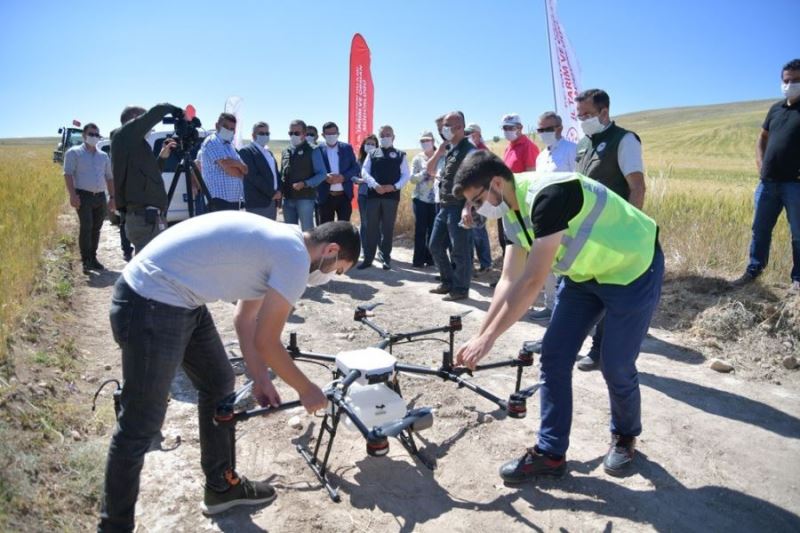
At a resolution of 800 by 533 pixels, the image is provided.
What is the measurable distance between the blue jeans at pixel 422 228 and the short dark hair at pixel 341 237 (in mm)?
5812

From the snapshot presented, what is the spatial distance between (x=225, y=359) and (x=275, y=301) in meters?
0.73

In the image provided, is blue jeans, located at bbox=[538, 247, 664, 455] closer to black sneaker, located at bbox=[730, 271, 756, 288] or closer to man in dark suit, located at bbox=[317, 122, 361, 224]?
black sneaker, located at bbox=[730, 271, 756, 288]

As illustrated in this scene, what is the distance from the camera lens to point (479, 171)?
2641 mm

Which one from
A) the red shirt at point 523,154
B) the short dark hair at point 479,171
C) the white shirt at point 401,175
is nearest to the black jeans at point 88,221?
the white shirt at point 401,175

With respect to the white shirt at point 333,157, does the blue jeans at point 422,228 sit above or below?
below

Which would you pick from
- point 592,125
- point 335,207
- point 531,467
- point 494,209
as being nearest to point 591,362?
point 531,467

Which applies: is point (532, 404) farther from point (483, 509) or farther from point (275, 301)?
point (275, 301)

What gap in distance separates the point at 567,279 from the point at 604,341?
395 mm

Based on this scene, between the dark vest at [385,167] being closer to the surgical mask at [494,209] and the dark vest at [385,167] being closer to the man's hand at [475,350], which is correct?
the surgical mask at [494,209]

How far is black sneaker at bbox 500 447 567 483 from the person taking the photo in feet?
9.74

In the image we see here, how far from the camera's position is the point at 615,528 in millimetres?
2635

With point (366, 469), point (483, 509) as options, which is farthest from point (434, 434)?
point (483, 509)

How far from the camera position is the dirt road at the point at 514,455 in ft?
8.88

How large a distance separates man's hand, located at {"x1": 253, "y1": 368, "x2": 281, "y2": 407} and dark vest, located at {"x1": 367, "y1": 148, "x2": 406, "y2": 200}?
19.2 ft
